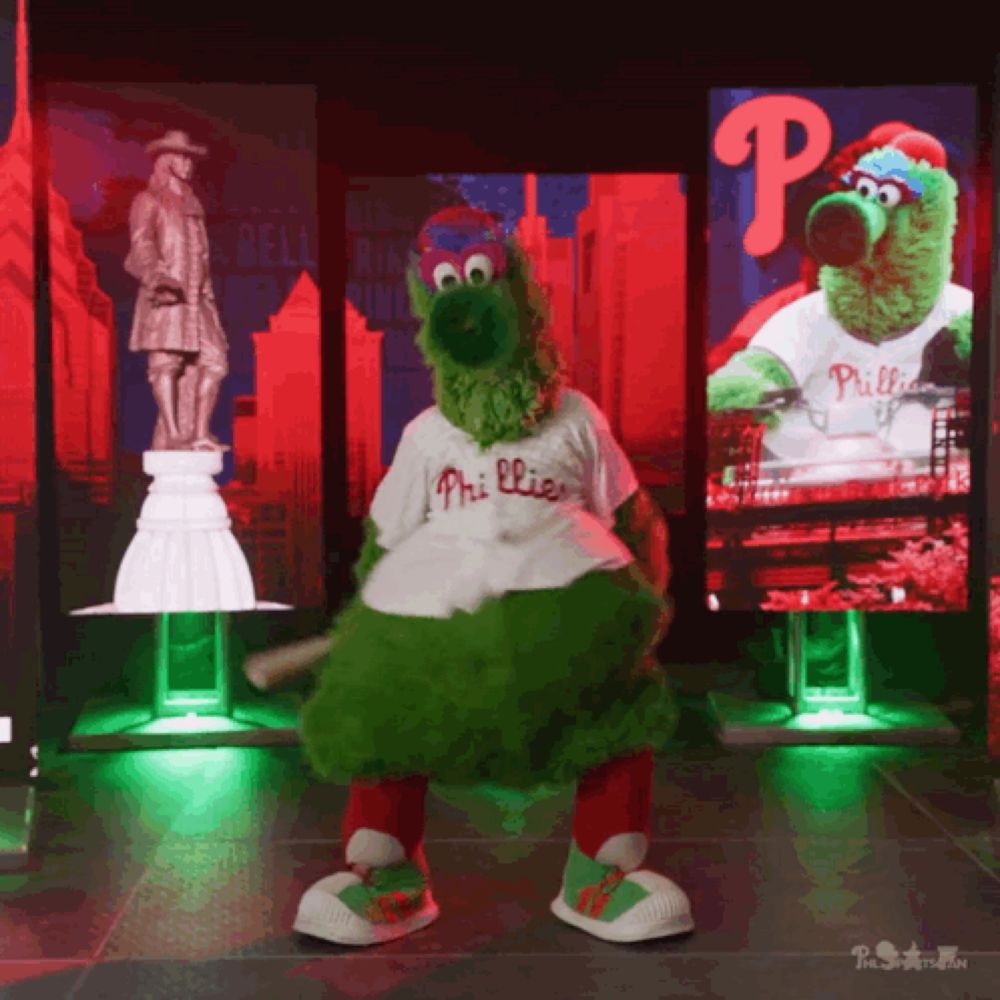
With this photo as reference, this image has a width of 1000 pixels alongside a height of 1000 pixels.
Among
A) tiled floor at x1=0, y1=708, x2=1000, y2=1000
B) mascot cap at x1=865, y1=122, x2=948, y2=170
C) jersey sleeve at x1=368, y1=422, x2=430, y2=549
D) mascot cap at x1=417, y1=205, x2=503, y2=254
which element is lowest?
tiled floor at x1=0, y1=708, x2=1000, y2=1000

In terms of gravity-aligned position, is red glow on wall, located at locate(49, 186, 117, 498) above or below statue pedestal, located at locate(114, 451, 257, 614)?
above

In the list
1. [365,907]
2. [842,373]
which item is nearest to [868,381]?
[842,373]

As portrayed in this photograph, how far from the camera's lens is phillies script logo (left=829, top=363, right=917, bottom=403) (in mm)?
3812

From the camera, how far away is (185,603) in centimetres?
388

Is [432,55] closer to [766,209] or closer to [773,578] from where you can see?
[766,209]

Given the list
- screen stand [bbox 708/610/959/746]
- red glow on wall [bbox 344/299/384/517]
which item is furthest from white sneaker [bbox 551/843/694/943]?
red glow on wall [bbox 344/299/384/517]

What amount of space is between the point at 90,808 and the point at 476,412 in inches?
61.4

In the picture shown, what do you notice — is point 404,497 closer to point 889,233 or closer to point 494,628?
point 494,628

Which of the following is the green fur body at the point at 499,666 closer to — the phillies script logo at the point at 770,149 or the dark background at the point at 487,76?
the phillies script logo at the point at 770,149

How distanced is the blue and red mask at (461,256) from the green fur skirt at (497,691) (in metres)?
0.55

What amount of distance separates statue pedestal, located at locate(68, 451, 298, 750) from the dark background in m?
0.59

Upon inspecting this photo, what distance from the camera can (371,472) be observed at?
4410 millimetres

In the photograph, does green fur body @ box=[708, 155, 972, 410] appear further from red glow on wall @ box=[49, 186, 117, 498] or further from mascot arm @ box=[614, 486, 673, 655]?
red glow on wall @ box=[49, 186, 117, 498]

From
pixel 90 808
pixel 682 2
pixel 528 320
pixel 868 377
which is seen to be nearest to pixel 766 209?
pixel 868 377
